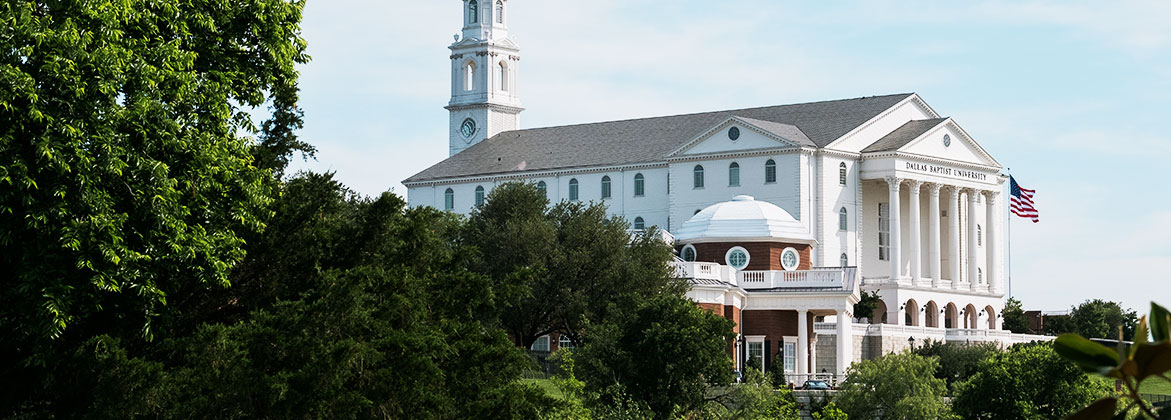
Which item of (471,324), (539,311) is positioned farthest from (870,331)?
(471,324)

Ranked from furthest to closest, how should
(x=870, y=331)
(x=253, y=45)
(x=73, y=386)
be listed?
(x=870, y=331), (x=253, y=45), (x=73, y=386)

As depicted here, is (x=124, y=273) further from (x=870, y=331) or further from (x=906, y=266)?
(x=906, y=266)

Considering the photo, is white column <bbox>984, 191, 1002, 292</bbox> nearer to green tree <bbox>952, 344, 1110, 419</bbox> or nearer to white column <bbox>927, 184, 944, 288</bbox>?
white column <bbox>927, 184, 944, 288</bbox>

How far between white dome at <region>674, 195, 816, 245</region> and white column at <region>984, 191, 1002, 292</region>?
35765 mm

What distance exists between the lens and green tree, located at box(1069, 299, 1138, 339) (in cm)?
10688

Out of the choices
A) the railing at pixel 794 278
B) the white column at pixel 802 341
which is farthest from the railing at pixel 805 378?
the railing at pixel 794 278

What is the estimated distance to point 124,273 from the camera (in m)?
21.8

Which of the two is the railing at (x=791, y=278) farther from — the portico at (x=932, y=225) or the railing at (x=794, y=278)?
the portico at (x=932, y=225)

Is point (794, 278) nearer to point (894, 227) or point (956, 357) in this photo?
point (956, 357)

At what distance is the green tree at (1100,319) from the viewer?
107m

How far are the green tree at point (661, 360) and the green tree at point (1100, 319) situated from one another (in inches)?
2817

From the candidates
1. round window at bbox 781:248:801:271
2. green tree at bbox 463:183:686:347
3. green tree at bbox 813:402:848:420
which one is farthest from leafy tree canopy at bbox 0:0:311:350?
round window at bbox 781:248:801:271

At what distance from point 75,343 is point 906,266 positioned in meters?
81.8

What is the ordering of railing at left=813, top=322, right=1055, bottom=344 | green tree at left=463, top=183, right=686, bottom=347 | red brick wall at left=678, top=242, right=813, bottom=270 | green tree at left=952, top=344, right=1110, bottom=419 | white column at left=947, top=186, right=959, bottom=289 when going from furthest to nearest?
white column at left=947, top=186, right=959, bottom=289 → railing at left=813, top=322, right=1055, bottom=344 → red brick wall at left=678, top=242, right=813, bottom=270 → green tree at left=463, top=183, right=686, bottom=347 → green tree at left=952, top=344, right=1110, bottom=419
